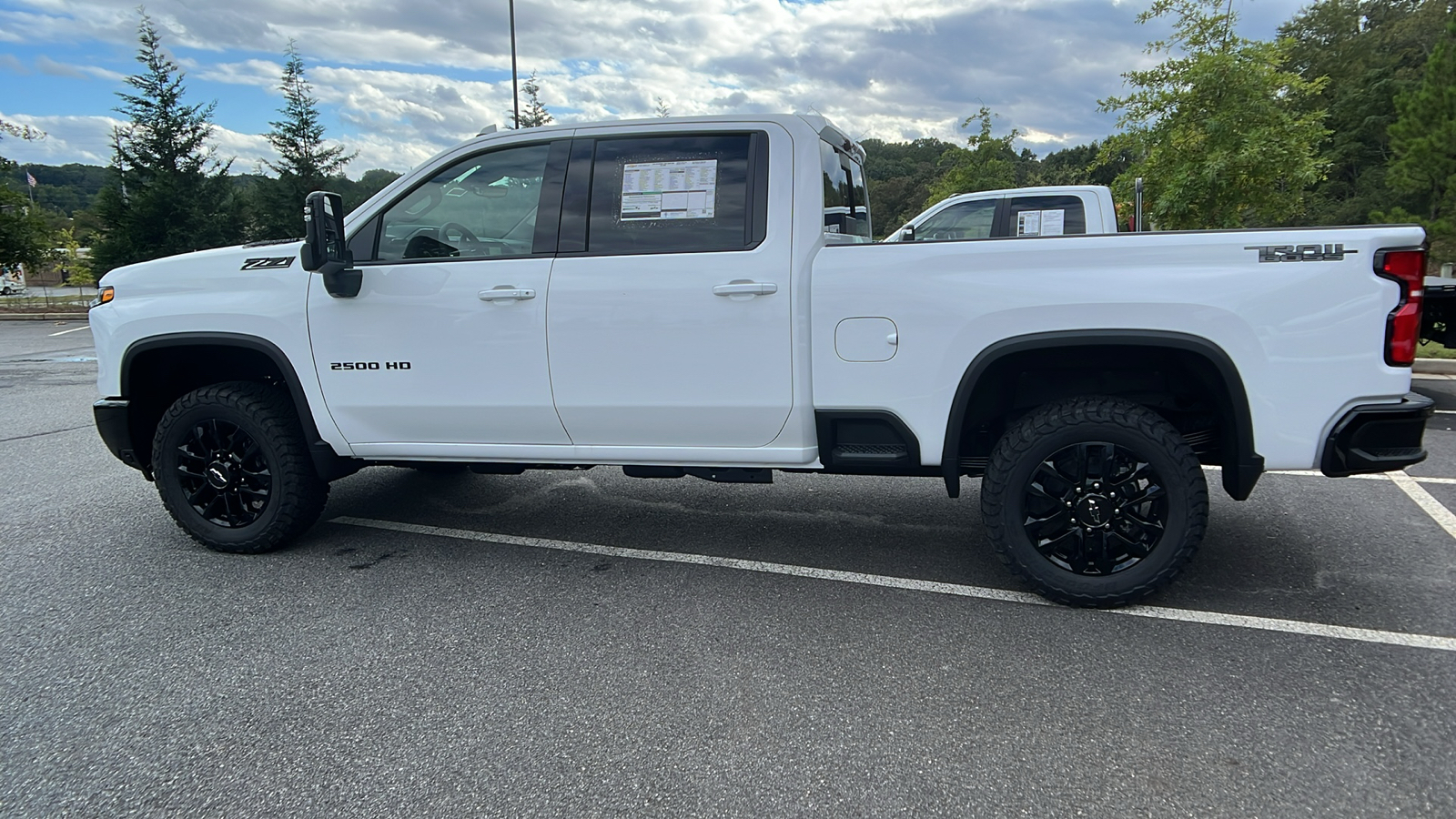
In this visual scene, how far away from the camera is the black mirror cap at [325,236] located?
3.63 meters

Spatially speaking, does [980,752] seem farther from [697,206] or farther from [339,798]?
[697,206]

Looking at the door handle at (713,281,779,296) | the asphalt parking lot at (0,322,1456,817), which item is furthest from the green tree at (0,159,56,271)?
the door handle at (713,281,779,296)

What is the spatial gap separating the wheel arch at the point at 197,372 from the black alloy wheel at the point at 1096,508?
3.28 m

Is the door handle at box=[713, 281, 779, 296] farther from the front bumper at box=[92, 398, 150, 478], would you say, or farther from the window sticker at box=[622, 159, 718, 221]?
the front bumper at box=[92, 398, 150, 478]

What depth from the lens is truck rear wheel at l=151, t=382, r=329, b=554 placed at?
407 centimetres

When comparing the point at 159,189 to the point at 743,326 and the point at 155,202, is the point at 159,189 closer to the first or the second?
the point at 155,202

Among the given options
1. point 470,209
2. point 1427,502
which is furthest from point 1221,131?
point 470,209

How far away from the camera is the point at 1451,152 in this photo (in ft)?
78.0

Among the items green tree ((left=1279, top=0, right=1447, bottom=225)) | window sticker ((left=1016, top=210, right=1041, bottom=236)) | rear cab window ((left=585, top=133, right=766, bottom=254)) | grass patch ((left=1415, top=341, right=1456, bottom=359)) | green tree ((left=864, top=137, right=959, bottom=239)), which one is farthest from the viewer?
green tree ((left=1279, top=0, right=1447, bottom=225))

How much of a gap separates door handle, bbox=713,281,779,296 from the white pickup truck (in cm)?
1

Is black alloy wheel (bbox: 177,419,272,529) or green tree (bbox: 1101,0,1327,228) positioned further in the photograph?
green tree (bbox: 1101,0,1327,228)

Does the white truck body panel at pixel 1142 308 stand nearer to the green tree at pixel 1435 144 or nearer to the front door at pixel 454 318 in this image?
the front door at pixel 454 318

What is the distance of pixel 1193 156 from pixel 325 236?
1253cm

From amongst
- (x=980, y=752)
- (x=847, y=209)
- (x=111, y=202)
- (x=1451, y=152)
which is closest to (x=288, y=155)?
(x=111, y=202)
